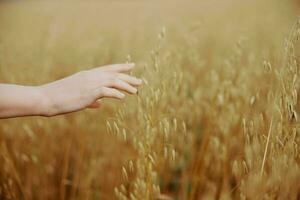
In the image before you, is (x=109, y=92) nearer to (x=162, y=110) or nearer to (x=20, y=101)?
(x=20, y=101)

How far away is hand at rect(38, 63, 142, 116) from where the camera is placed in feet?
2.50

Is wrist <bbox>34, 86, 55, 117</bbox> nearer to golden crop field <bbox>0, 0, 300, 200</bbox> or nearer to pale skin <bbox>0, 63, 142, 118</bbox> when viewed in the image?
pale skin <bbox>0, 63, 142, 118</bbox>

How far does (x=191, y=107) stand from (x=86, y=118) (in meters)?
0.29

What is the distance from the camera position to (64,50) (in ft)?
5.65

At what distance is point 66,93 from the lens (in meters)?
0.79

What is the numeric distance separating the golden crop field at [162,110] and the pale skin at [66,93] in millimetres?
56

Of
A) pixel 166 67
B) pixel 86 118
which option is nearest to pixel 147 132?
pixel 166 67

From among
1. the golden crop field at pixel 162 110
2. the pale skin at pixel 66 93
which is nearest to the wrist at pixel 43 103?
the pale skin at pixel 66 93

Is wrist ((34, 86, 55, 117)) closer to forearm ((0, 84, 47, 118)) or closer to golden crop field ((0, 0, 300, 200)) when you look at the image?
forearm ((0, 84, 47, 118))

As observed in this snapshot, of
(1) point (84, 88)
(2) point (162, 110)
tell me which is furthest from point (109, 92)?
(2) point (162, 110)

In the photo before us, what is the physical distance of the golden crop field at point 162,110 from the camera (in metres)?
0.81

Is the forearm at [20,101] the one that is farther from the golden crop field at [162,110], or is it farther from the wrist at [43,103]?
the golden crop field at [162,110]

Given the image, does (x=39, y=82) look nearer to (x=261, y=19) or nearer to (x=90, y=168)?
(x=90, y=168)

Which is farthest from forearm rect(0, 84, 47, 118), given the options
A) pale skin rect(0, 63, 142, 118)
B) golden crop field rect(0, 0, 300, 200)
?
golden crop field rect(0, 0, 300, 200)
